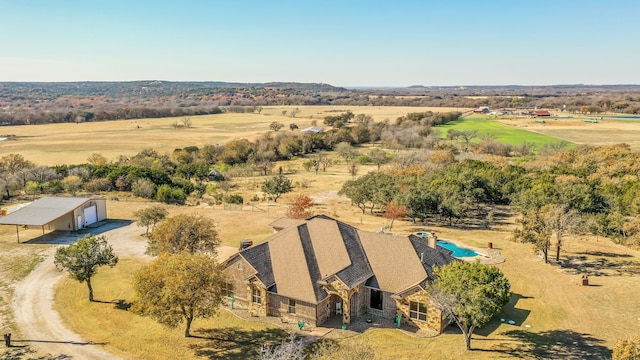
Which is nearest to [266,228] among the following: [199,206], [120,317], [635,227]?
[199,206]

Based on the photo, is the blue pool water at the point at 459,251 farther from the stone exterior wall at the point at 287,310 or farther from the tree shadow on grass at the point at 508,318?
the stone exterior wall at the point at 287,310

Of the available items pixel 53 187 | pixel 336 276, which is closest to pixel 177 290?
pixel 336 276

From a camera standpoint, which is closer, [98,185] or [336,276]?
[336,276]

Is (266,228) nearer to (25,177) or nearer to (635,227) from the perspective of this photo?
(635,227)

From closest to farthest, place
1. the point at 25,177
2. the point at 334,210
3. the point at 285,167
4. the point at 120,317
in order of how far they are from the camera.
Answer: the point at 120,317 → the point at 334,210 → the point at 25,177 → the point at 285,167

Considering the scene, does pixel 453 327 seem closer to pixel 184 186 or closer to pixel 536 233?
pixel 536 233

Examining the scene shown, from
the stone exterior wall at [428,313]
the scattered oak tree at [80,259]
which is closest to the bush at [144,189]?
the scattered oak tree at [80,259]
